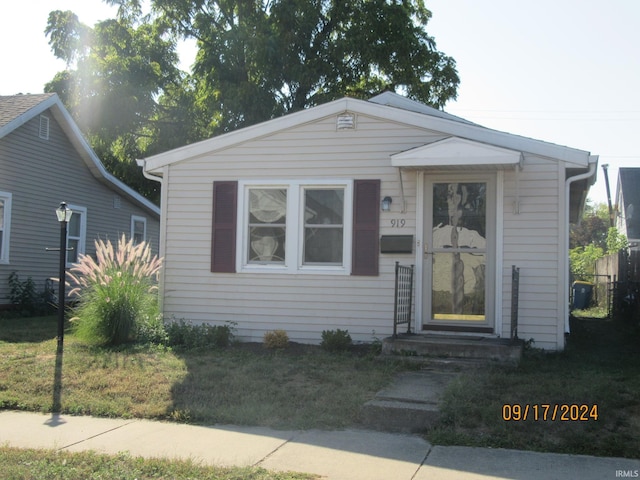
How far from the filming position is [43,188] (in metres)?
15.0

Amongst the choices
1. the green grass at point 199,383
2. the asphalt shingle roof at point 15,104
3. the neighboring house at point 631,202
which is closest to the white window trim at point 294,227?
the green grass at point 199,383

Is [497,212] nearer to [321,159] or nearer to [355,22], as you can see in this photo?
[321,159]

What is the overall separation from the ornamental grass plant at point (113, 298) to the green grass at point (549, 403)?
4682 millimetres

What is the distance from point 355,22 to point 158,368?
16.8 m

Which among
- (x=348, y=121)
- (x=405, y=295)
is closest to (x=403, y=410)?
(x=405, y=295)

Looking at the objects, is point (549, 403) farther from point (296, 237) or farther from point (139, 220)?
point (139, 220)

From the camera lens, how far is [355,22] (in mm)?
21406

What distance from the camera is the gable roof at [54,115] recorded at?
543 inches

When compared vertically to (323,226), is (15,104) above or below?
above

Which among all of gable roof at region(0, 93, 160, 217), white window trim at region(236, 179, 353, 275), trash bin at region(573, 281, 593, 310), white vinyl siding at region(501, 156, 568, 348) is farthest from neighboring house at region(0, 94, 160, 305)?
trash bin at region(573, 281, 593, 310)

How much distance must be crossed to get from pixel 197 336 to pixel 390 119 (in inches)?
163

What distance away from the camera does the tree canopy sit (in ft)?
67.6

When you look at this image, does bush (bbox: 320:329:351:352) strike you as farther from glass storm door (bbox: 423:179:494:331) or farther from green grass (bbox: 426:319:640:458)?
green grass (bbox: 426:319:640:458)
